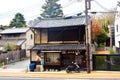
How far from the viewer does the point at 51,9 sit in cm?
9456

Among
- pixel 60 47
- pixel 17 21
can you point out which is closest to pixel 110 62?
pixel 60 47

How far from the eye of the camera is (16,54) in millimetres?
52594

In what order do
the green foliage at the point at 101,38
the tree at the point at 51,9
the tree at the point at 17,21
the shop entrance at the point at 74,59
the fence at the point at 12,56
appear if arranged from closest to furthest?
the shop entrance at the point at 74,59 < the fence at the point at 12,56 < the green foliage at the point at 101,38 < the tree at the point at 51,9 < the tree at the point at 17,21

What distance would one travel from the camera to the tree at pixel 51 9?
93.1m

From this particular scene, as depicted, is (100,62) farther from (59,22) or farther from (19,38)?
(19,38)

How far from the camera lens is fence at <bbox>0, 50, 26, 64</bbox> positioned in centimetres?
4748

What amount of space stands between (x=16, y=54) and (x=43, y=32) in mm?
Result: 15799

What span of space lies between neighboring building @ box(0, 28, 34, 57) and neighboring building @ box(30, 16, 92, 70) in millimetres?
25217

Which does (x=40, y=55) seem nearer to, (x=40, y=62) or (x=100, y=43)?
(x=40, y=62)

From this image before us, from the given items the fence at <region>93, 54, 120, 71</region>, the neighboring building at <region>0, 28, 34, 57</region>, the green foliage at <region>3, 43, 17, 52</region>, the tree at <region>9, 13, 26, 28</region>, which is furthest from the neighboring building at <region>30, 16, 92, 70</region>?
the tree at <region>9, 13, 26, 28</region>

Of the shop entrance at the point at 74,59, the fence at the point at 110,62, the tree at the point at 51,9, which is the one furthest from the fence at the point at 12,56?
the tree at the point at 51,9

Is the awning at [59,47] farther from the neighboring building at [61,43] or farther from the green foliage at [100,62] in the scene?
the green foliage at [100,62]

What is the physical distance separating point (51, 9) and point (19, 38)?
30.0 meters

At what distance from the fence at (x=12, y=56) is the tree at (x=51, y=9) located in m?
37.4
